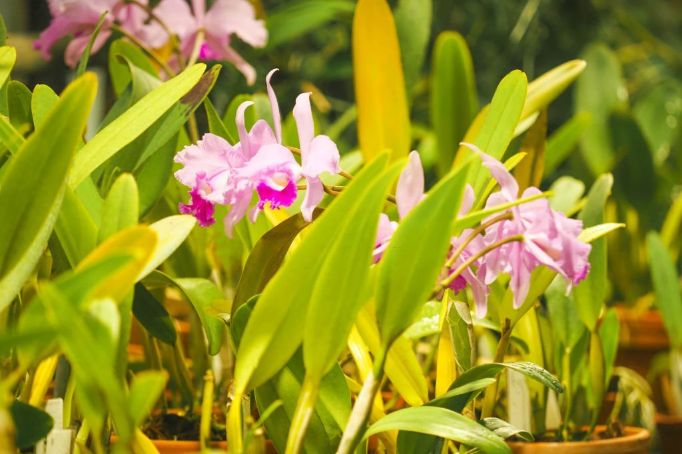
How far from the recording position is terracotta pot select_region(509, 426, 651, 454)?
62cm

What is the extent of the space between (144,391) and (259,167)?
0.17 meters

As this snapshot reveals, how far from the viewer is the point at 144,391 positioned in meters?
0.35

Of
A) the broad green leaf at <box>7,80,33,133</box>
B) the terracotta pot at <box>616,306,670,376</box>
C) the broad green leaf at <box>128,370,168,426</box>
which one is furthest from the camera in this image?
the terracotta pot at <box>616,306,670,376</box>

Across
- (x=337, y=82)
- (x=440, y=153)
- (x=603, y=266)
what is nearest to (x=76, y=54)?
(x=440, y=153)

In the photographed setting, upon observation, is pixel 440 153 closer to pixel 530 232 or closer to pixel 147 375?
pixel 530 232

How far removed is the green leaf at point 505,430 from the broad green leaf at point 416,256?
13 cm

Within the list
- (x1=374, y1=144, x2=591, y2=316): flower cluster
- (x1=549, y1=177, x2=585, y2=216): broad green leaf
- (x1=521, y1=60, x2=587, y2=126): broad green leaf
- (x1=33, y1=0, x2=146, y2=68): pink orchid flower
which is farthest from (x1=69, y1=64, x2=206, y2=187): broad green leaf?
(x1=549, y1=177, x2=585, y2=216): broad green leaf

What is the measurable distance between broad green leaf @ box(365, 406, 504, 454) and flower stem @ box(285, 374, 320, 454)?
34mm

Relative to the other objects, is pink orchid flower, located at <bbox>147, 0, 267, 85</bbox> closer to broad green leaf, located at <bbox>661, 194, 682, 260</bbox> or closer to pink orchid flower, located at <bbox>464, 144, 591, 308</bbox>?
pink orchid flower, located at <bbox>464, 144, 591, 308</bbox>

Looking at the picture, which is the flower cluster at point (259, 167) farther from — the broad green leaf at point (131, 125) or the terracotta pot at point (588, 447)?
the terracotta pot at point (588, 447)

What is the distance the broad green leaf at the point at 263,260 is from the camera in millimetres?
503

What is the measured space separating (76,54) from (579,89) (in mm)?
780

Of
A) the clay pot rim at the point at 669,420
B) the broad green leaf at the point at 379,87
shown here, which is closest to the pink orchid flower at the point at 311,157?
the broad green leaf at the point at 379,87

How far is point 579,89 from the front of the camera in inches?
Result: 51.6
